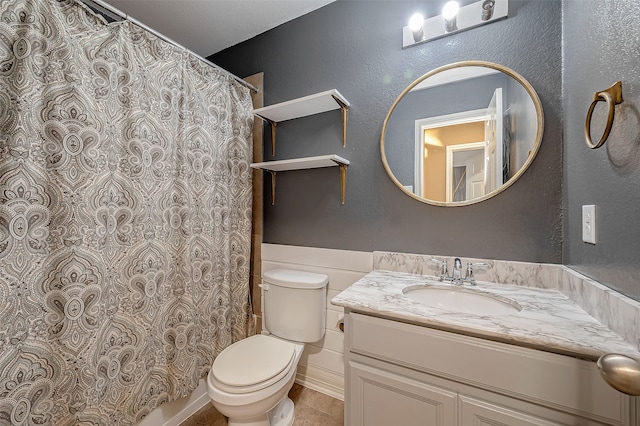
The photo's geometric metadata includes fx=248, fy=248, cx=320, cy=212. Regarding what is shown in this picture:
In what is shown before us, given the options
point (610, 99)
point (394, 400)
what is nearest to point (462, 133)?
point (610, 99)

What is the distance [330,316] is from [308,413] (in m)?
0.54

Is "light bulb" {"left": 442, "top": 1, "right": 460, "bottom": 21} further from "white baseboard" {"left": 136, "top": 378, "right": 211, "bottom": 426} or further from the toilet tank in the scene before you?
"white baseboard" {"left": 136, "top": 378, "right": 211, "bottom": 426}

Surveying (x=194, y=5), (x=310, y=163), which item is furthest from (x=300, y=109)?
(x=194, y=5)

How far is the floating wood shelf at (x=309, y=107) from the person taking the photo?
141 centimetres

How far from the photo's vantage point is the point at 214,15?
1672mm

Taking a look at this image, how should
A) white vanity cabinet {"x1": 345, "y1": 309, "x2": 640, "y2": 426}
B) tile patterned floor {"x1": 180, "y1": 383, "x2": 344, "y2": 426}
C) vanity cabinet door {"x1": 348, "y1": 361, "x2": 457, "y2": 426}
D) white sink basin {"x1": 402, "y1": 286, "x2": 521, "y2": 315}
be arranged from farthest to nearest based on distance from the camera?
tile patterned floor {"x1": 180, "y1": 383, "x2": 344, "y2": 426}
white sink basin {"x1": 402, "y1": 286, "x2": 521, "y2": 315}
vanity cabinet door {"x1": 348, "y1": 361, "x2": 457, "y2": 426}
white vanity cabinet {"x1": 345, "y1": 309, "x2": 640, "y2": 426}

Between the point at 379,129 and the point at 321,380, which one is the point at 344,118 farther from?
the point at 321,380

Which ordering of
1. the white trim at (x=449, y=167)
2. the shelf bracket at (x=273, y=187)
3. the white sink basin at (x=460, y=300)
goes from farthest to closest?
the shelf bracket at (x=273, y=187) → the white trim at (x=449, y=167) → the white sink basin at (x=460, y=300)

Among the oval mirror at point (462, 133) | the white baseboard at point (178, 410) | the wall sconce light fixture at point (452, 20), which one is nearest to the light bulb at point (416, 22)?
the wall sconce light fixture at point (452, 20)

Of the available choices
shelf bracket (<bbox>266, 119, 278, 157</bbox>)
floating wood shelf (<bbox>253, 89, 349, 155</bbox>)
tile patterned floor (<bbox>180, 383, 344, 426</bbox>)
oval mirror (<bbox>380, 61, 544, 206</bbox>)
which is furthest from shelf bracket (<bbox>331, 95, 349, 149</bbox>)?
tile patterned floor (<bbox>180, 383, 344, 426</bbox>)

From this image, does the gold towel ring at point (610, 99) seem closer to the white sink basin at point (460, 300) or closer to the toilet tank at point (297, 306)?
the white sink basin at point (460, 300)

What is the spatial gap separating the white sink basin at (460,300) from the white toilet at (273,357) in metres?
0.54

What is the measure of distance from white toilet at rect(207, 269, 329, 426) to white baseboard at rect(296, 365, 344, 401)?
18 centimetres

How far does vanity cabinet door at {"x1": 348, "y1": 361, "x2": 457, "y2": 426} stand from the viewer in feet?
2.66
